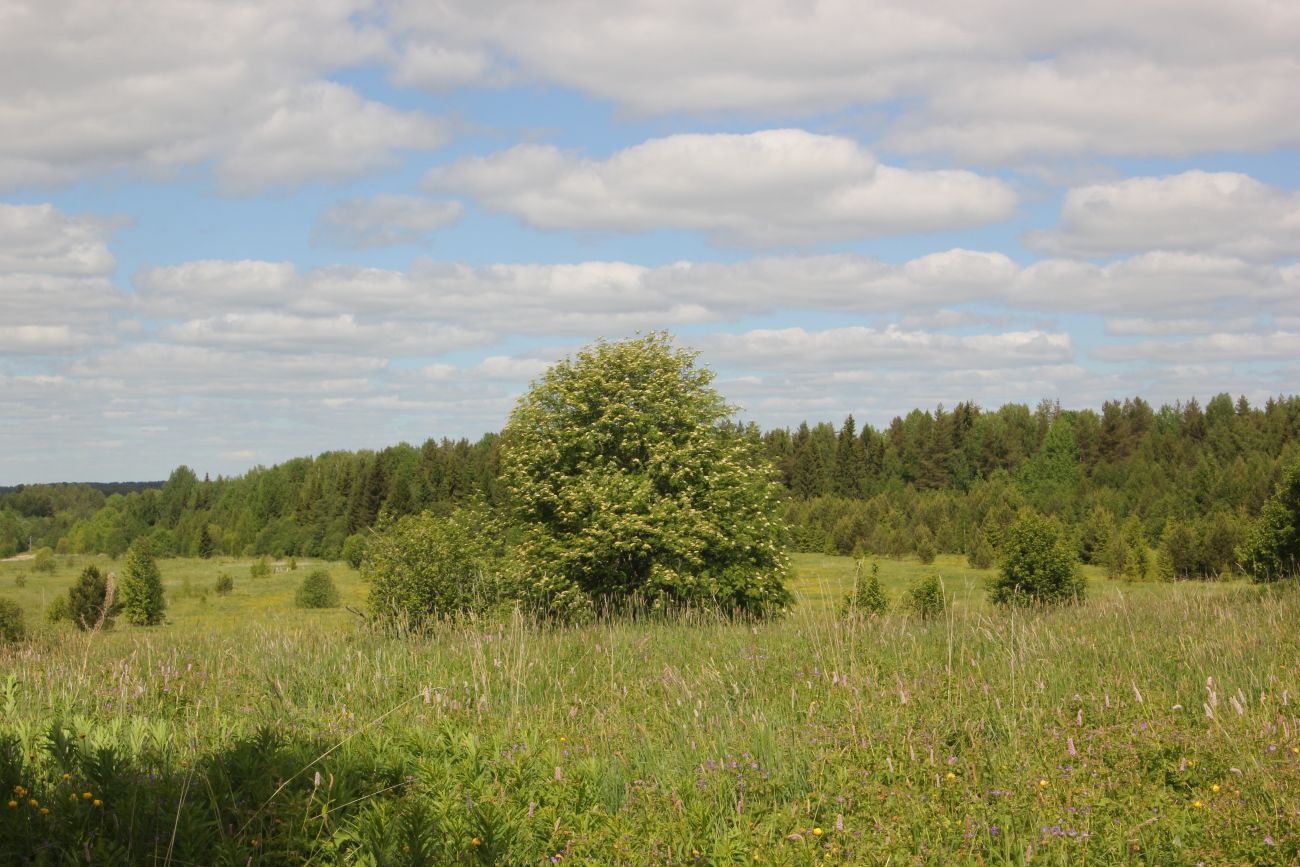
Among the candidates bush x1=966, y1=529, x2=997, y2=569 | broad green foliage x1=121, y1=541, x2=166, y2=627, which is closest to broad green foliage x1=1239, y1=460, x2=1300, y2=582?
bush x1=966, y1=529, x2=997, y2=569

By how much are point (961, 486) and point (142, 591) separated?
92.5 metres

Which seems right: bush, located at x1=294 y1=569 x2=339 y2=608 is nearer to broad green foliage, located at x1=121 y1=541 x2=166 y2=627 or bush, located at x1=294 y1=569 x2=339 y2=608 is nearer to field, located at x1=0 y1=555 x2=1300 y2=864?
A: broad green foliage, located at x1=121 y1=541 x2=166 y2=627

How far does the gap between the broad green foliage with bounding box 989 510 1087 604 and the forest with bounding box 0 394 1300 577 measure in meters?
27.3

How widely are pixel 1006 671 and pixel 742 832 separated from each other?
3416 millimetres

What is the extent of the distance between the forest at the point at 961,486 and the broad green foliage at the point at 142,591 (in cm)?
2191

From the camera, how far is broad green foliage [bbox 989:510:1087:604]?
41.2 metres

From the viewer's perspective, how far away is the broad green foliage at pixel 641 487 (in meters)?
26.3

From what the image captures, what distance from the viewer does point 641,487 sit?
1036 inches

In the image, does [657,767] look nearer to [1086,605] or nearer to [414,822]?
[414,822]

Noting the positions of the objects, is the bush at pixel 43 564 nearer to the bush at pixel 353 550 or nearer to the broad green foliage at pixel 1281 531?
the bush at pixel 353 550

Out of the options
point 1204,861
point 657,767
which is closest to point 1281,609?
point 1204,861

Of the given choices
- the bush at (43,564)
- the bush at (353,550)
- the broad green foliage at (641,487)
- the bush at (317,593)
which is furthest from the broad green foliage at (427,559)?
the bush at (43,564)

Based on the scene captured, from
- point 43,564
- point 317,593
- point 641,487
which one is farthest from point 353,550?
point 641,487

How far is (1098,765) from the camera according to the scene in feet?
17.4
